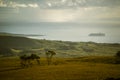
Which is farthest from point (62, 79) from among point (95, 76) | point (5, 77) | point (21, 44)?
point (21, 44)

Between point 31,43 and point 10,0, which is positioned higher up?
point 10,0

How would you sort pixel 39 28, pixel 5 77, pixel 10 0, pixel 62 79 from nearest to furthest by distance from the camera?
pixel 62 79
pixel 5 77
pixel 10 0
pixel 39 28

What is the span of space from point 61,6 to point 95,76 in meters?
11.7

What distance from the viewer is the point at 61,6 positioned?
29.7 m

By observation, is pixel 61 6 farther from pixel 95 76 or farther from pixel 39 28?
pixel 95 76

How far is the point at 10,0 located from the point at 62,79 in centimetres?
1306

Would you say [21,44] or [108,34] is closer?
[108,34]

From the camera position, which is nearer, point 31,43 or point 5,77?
point 5,77

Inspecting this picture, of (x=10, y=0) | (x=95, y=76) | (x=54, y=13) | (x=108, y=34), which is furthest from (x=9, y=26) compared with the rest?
(x=95, y=76)

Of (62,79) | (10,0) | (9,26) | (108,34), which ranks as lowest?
(62,79)

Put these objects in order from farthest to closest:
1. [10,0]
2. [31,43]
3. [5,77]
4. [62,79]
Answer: [31,43]
[10,0]
[5,77]
[62,79]

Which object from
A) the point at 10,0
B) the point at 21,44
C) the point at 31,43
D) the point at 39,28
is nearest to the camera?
the point at 10,0

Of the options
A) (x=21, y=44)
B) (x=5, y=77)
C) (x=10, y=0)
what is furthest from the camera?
(x=21, y=44)

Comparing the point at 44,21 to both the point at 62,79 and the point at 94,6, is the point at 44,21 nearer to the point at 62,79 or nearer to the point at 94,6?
the point at 94,6
